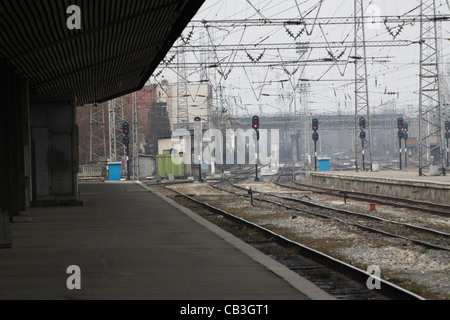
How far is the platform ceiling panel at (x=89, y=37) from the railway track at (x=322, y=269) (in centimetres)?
485

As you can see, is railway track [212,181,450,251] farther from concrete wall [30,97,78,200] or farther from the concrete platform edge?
concrete wall [30,97,78,200]

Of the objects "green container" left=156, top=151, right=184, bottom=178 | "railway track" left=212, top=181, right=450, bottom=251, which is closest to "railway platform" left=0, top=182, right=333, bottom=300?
"railway track" left=212, top=181, right=450, bottom=251

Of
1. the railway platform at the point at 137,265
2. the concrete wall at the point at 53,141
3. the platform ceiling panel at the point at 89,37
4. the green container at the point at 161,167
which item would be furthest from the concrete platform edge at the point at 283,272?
the green container at the point at 161,167

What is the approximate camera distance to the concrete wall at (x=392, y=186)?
86.4ft

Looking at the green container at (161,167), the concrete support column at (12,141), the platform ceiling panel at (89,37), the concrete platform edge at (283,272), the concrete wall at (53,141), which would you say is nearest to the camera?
the concrete platform edge at (283,272)

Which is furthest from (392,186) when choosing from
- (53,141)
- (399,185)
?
(53,141)

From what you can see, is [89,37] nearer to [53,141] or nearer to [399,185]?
[53,141]

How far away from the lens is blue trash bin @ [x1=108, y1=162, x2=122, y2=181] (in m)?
45.9

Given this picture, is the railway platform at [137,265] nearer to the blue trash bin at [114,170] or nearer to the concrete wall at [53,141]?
the concrete wall at [53,141]

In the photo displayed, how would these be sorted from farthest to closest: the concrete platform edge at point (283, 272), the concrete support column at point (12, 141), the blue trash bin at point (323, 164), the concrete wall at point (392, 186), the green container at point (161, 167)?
1. the green container at point (161, 167)
2. the blue trash bin at point (323, 164)
3. the concrete wall at point (392, 186)
4. the concrete support column at point (12, 141)
5. the concrete platform edge at point (283, 272)

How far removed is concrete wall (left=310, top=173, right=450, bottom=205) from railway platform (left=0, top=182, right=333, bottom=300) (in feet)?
40.2

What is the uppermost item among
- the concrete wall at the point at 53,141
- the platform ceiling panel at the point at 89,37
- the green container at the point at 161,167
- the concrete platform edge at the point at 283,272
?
the platform ceiling panel at the point at 89,37

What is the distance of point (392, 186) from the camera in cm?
3188
